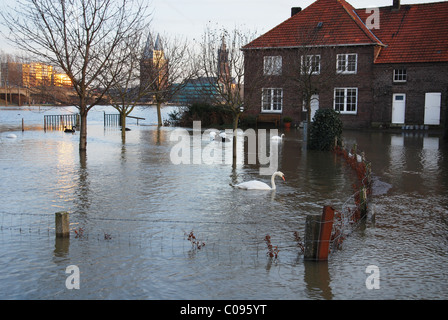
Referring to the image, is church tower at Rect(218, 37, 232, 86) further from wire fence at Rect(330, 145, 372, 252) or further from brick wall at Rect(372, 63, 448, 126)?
brick wall at Rect(372, 63, 448, 126)

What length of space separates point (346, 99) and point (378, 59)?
3808 millimetres

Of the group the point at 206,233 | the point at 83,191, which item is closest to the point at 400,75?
the point at 83,191

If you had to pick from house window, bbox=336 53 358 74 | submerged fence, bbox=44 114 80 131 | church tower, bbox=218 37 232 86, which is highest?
house window, bbox=336 53 358 74

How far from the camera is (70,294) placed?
22.5ft

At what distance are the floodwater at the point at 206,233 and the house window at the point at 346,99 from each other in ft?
69.0

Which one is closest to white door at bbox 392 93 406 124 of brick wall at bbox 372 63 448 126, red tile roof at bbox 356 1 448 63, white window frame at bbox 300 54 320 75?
brick wall at bbox 372 63 448 126

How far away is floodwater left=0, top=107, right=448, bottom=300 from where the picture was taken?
723 cm

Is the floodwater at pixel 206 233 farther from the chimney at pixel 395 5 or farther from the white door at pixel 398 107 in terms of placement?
the chimney at pixel 395 5

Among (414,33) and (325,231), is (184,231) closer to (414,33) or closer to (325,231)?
(325,231)

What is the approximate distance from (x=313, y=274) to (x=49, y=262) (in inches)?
165

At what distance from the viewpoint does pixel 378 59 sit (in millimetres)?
A: 38438

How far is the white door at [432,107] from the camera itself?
1448 inches

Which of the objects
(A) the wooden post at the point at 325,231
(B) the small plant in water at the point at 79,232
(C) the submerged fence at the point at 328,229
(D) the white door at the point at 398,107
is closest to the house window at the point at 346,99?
(D) the white door at the point at 398,107

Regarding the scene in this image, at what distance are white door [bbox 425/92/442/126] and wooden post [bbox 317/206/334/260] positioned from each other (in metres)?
32.2
